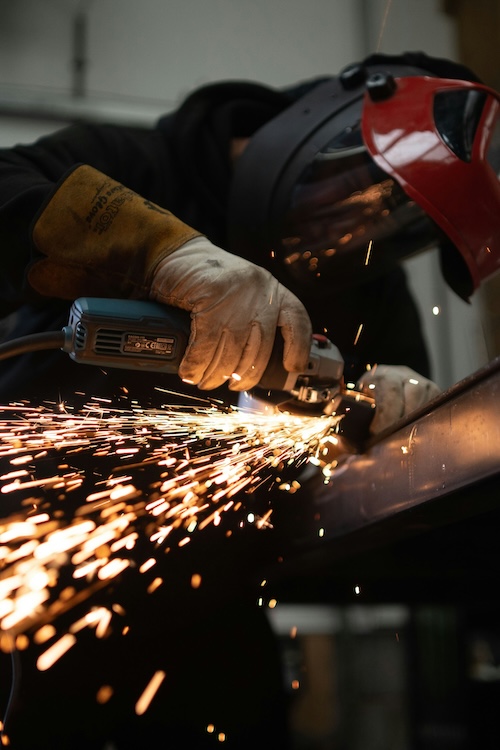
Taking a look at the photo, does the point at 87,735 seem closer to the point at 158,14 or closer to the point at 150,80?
the point at 150,80

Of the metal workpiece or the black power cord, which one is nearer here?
the metal workpiece

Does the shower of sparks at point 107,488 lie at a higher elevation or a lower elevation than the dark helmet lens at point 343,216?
lower

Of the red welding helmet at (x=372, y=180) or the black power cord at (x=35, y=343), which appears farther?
the red welding helmet at (x=372, y=180)

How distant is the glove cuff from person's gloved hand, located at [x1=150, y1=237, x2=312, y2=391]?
0.03 m

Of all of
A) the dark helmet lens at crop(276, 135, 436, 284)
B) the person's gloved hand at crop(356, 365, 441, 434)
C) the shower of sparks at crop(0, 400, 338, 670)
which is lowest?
the shower of sparks at crop(0, 400, 338, 670)

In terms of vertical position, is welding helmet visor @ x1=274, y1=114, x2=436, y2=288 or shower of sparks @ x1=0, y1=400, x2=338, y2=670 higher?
welding helmet visor @ x1=274, y1=114, x2=436, y2=288

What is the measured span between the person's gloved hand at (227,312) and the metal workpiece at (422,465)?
0.59 feet

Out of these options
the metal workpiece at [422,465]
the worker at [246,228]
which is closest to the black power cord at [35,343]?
the worker at [246,228]

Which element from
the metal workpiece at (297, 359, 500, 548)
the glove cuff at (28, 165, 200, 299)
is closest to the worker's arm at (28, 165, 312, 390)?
the glove cuff at (28, 165, 200, 299)

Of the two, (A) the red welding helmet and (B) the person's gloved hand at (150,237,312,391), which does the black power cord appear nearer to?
(B) the person's gloved hand at (150,237,312,391)

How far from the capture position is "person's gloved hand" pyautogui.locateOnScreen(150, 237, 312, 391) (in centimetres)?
83

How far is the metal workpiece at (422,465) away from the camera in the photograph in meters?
0.65

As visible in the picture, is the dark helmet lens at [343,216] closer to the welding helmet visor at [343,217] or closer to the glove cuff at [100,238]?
the welding helmet visor at [343,217]

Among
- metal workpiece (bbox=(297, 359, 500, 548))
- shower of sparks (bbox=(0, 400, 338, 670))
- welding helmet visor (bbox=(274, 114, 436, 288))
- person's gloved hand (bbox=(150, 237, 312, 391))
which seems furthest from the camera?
welding helmet visor (bbox=(274, 114, 436, 288))
